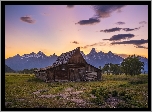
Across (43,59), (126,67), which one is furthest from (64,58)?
(126,67)

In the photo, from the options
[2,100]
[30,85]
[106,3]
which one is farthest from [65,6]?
[2,100]

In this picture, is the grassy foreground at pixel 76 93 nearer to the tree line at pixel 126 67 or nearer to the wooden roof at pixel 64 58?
the tree line at pixel 126 67

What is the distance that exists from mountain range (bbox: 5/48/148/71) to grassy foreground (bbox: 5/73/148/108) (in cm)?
31

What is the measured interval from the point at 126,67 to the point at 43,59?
8.07 feet

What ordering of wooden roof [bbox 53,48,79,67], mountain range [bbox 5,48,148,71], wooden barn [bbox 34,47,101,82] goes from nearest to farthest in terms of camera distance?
mountain range [bbox 5,48,148,71] < wooden roof [bbox 53,48,79,67] < wooden barn [bbox 34,47,101,82]

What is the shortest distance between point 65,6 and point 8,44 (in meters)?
1.97

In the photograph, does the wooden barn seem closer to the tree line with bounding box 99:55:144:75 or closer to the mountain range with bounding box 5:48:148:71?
the mountain range with bounding box 5:48:148:71

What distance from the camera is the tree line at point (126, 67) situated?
25.6 feet

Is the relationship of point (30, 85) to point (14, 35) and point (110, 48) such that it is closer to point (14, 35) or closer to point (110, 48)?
point (14, 35)

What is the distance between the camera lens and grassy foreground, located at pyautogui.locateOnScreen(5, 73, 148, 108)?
24.9 feet

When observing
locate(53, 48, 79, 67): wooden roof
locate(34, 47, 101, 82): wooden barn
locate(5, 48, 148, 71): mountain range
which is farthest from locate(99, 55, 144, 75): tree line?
locate(53, 48, 79, 67): wooden roof

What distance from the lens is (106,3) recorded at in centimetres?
761

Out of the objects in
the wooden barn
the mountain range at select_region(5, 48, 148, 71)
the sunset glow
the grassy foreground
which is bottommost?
the grassy foreground

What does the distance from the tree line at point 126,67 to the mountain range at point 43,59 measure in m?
0.13
